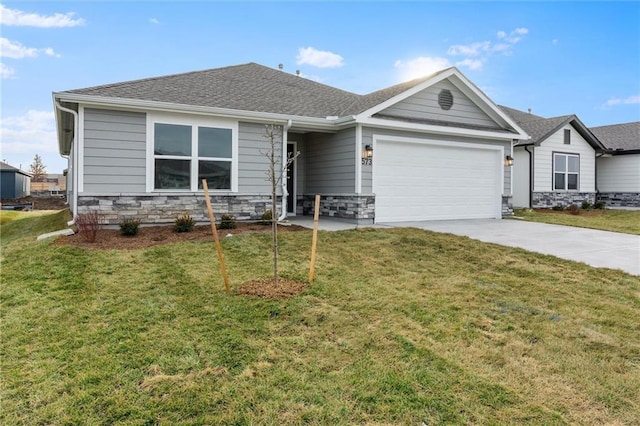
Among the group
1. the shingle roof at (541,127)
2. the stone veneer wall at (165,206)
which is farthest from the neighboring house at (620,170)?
the stone veneer wall at (165,206)

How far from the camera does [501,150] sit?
12703mm

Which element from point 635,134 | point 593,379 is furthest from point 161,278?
point 635,134

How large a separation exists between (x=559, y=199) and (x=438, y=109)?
9.01m

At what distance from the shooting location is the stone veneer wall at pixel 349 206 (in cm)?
1031

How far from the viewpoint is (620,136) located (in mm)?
19891

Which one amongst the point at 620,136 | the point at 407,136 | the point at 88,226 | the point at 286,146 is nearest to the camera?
the point at 88,226

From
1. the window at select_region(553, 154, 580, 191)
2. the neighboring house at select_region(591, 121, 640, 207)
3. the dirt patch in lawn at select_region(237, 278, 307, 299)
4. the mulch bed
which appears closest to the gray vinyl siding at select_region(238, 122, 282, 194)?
the dirt patch in lawn at select_region(237, 278, 307, 299)

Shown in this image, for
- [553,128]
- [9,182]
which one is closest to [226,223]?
[553,128]

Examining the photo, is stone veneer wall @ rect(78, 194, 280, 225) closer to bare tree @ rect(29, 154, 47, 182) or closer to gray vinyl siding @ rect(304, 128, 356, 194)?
gray vinyl siding @ rect(304, 128, 356, 194)

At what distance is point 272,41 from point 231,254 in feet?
38.1

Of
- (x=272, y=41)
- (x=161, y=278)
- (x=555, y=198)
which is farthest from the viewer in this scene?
(x=555, y=198)

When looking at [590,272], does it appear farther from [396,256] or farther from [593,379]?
[593,379]

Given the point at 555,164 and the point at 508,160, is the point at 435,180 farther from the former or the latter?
the point at 555,164

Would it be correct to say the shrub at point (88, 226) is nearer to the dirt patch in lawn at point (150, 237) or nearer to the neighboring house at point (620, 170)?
the dirt patch in lawn at point (150, 237)
